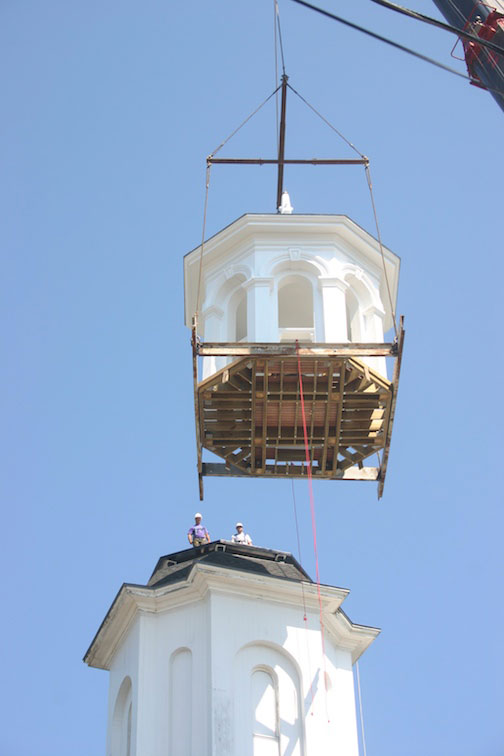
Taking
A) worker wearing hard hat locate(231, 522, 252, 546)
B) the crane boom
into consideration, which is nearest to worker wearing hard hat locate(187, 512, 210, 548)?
worker wearing hard hat locate(231, 522, 252, 546)

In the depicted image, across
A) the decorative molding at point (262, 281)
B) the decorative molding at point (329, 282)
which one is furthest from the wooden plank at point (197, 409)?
the decorative molding at point (329, 282)

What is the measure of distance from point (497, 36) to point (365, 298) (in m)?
6.02

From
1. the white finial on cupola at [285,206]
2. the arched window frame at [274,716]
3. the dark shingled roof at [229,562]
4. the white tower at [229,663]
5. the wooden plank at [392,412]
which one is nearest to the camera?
the wooden plank at [392,412]

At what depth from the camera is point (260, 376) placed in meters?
22.9

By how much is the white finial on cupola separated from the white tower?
26.2 feet

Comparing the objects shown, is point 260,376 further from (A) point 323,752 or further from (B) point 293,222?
(A) point 323,752

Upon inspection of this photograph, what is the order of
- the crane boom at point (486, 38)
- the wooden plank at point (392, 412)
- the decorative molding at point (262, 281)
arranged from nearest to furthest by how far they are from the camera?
1. the wooden plank at point (392, 412)
2. the crane boom at point (486, 38)
3. the decorative molding at point (262, 281)

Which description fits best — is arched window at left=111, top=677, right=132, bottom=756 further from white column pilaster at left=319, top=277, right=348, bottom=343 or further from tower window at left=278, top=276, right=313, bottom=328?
tower window at left=278, top=276, right=313, bottom=328

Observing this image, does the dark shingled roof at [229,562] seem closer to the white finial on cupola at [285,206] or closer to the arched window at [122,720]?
the arched window at [122,720]

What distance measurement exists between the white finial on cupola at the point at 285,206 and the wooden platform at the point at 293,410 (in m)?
5.92

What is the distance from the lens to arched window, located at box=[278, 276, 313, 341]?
88.2 feet

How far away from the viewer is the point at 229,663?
947 inches

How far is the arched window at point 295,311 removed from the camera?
26.9 m

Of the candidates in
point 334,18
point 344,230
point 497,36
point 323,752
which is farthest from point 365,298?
point 334,18
